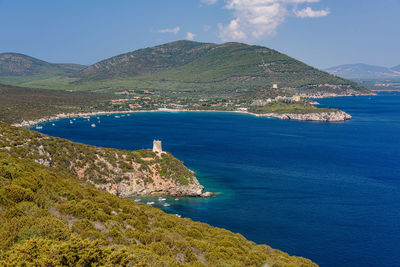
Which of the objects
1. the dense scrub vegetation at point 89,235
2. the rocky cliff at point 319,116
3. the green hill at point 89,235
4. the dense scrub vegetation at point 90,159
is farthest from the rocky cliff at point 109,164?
the rocky cliff at point 319,116

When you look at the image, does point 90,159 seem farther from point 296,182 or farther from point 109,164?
point 296,182

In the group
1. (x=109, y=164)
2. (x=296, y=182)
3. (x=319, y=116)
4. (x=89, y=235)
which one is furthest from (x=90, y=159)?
(x=319, y=116)

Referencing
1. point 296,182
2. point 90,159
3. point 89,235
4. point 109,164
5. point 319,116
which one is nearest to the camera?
point 89,235

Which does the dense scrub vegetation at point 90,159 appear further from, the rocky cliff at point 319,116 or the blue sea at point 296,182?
the rocky cliff at point 319,116

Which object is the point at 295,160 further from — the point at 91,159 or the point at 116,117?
the point at 116,117

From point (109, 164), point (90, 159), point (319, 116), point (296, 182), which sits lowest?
point (296, 182)

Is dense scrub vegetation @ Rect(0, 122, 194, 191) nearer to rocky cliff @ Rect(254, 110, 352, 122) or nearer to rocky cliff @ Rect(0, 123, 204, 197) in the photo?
rocky cliff @ Rect(0, 123, 204, 197)
